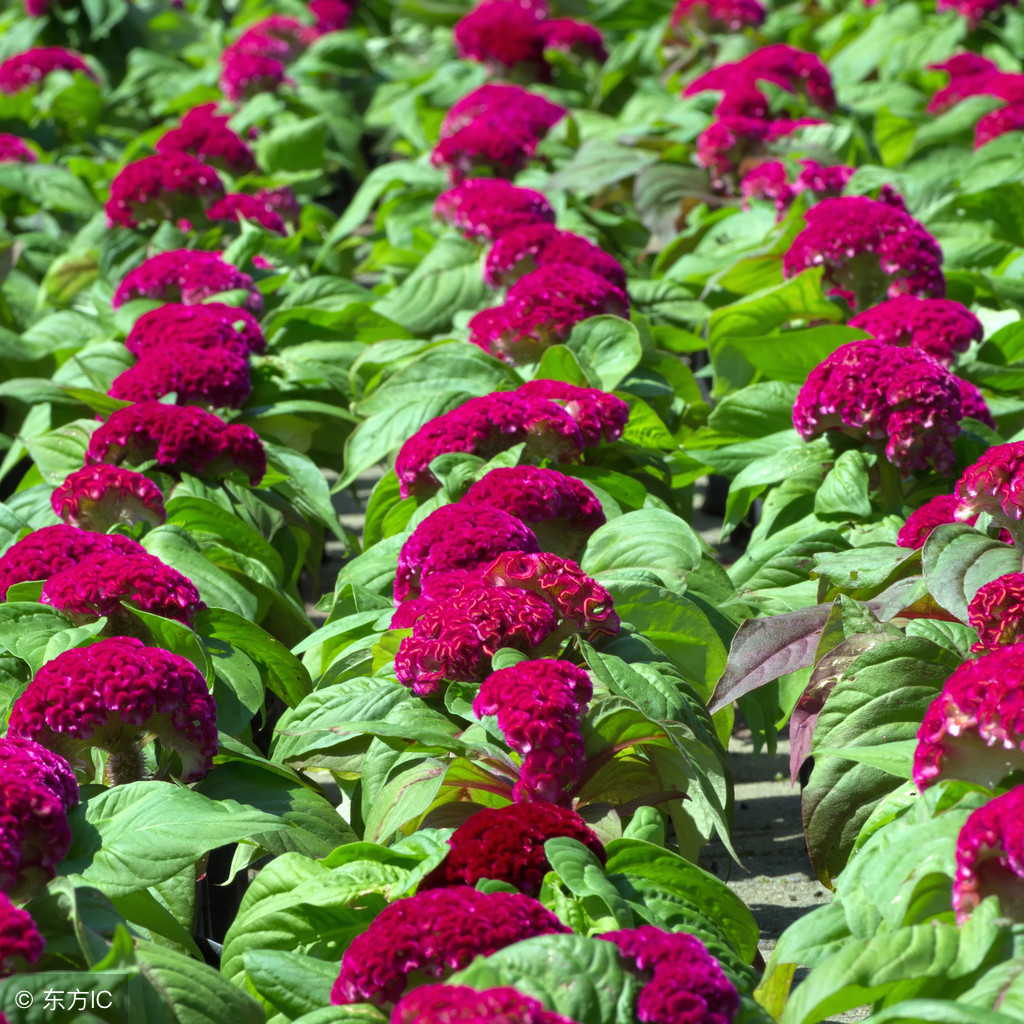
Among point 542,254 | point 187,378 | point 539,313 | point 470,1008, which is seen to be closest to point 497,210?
point 542,254

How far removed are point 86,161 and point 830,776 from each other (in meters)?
4.19

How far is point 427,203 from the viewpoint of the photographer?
454 centimetres

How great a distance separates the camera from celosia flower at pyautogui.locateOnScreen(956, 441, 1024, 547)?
75.8 inches

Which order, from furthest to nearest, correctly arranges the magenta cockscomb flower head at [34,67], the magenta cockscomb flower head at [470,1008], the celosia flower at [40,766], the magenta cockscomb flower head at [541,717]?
the magenta cockscomb flower head at [34,67] < the magenta cockscomb flower head at [541,717] < the celosia flower at [40,766] < the magenta cockscomb flower head at [470,1008]

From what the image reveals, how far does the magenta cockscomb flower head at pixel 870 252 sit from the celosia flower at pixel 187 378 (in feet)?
4.00

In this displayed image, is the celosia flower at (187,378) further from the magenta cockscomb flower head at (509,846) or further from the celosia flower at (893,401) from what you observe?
the magenta cockscomb flower head at (509,846)

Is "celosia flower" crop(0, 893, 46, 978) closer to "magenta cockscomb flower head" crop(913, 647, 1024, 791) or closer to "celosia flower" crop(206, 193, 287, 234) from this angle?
"magenta cockscomb flower head" crop(913, 647, 1024, 791)

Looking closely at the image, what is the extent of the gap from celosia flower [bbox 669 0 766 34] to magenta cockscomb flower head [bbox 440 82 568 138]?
5.40 ft

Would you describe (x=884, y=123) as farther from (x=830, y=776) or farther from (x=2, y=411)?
(x=830, y=776)

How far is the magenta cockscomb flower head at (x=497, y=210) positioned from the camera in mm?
3617

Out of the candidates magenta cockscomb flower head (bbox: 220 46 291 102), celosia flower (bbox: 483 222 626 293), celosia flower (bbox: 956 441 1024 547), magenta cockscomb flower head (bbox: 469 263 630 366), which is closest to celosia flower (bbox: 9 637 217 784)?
celosia flower (bbox: 956 441 1024 547)

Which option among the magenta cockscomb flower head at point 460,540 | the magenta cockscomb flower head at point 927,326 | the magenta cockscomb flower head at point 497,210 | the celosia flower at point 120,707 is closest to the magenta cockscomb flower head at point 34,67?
the magenta cockscomb flower head at point 497,210

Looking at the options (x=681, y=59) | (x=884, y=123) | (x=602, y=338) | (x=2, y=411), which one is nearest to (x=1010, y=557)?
(x=602, y=338)

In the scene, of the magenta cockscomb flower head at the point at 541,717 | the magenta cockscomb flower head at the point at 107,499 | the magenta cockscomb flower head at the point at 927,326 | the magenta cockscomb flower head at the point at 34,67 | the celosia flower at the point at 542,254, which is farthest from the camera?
the magenta cockscomb flower head at the point at 34,67
